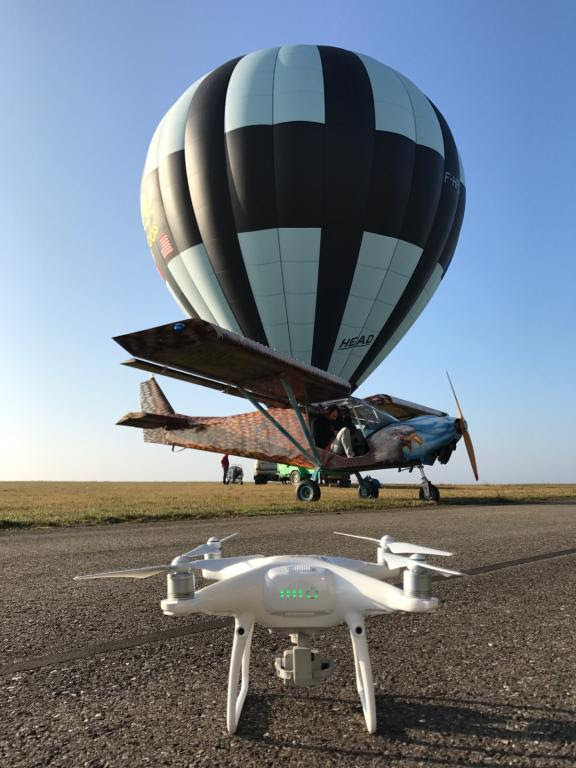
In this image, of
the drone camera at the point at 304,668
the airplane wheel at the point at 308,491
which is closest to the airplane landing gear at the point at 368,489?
the airplane wheel at the point at 308,491

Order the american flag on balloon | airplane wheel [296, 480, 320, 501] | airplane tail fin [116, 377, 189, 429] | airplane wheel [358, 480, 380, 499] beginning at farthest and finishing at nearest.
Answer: the american flag on balloon → airplane tail fin [116, 377, 189, 429] → airplane wheel [358, 480, 380, 499] → airplane wheel [296, 480, 320, 501]

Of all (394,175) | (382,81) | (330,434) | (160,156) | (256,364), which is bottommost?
(330,434)

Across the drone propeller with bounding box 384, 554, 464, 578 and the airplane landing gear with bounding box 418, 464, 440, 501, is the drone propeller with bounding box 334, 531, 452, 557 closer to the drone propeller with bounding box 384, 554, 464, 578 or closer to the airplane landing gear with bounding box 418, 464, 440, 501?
the drone propeller with bounding box 384, 554, 464, 578

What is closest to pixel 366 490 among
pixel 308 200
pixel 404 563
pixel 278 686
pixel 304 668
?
pixel 308 200

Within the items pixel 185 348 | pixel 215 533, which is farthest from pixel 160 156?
pixel 215 533

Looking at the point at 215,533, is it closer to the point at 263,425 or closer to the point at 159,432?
the point at 263,425

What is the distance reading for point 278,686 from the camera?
2.36 metres

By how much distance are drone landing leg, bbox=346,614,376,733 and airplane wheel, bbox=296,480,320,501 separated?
15423mm

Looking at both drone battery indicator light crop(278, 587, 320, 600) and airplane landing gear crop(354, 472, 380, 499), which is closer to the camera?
drone battery indicator light crop(278, 587, 320, 600)

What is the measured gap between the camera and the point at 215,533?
859 cm

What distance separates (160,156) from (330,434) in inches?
622

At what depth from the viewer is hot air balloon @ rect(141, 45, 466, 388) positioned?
2231 cm

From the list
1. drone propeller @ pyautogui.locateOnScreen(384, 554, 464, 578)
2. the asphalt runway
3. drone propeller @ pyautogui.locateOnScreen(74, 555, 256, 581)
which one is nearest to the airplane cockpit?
the asphalt runway

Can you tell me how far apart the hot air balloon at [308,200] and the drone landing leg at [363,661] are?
2123cm
